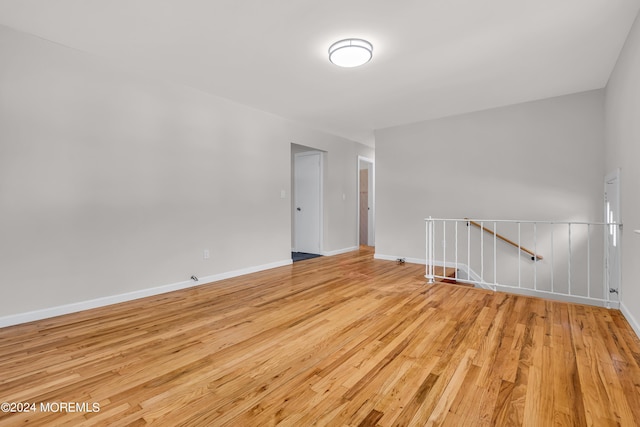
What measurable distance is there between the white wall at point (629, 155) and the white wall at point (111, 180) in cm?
406

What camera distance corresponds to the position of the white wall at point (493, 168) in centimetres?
393

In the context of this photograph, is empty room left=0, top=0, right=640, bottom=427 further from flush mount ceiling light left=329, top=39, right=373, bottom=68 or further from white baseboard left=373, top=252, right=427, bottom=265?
white baseboard left=373, top=252, right=427, bottom=265

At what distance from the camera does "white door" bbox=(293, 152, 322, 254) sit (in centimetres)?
612

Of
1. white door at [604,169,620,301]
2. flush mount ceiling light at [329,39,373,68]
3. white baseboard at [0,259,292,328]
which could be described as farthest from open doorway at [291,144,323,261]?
white door at [604,169,620,301]

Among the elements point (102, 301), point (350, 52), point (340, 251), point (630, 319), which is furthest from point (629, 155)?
point (102, 301)

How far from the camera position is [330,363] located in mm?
1883

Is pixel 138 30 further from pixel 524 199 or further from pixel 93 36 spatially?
pixel 524 199

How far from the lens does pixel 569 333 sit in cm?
232

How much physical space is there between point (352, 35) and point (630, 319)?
329 cm

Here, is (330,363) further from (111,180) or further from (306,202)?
(306,202)

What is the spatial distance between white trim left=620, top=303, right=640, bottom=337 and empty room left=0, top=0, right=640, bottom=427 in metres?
0.02

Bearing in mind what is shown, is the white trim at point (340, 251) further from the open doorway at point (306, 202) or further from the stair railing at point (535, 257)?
the stair railing at point (535, 257)

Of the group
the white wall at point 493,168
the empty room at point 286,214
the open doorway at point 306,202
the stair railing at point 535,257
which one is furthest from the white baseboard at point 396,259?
the open doorway at point 306,202

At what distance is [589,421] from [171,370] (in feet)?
7.06
